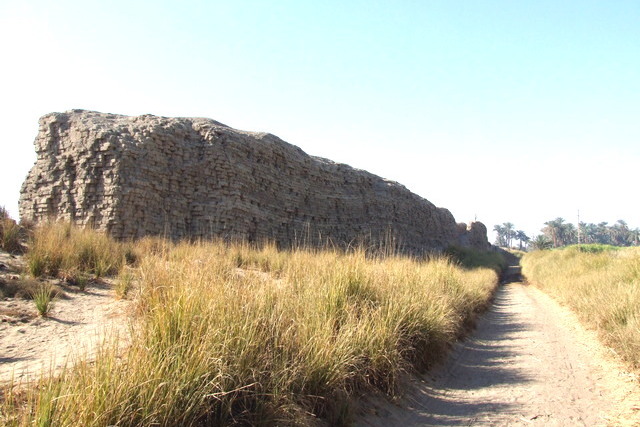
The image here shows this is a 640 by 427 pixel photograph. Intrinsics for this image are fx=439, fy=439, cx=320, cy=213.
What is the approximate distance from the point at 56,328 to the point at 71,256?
3.31 meters

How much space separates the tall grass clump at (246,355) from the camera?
2.55 metres

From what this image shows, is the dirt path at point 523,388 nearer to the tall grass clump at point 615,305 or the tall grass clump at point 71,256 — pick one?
the tall grass clump at point 615,305

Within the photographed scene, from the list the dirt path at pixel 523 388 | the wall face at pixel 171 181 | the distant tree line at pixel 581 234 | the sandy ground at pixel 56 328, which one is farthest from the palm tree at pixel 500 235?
the sandy ground at pixel 56 328

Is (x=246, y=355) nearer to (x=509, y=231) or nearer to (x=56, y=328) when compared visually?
(x=56, y=328)

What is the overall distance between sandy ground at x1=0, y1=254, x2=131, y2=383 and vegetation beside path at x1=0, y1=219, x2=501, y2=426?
1.67 feet

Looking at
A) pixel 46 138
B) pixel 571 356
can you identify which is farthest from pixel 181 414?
pixel 46 138

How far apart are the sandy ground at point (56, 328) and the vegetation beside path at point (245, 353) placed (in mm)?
508

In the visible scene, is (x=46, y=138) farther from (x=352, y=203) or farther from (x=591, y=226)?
(x=591, y=226)

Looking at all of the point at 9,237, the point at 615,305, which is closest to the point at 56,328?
the point at 9,237

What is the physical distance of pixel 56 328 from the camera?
17.5ft

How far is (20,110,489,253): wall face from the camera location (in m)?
14.7

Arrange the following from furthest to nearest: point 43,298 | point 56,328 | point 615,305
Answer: point 615,305 < point 43,298 < point 56,328

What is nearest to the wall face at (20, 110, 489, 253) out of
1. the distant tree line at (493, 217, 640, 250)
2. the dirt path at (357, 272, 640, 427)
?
the dirt path at (357, 272, 640, 427)

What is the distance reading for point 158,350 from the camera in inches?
125
